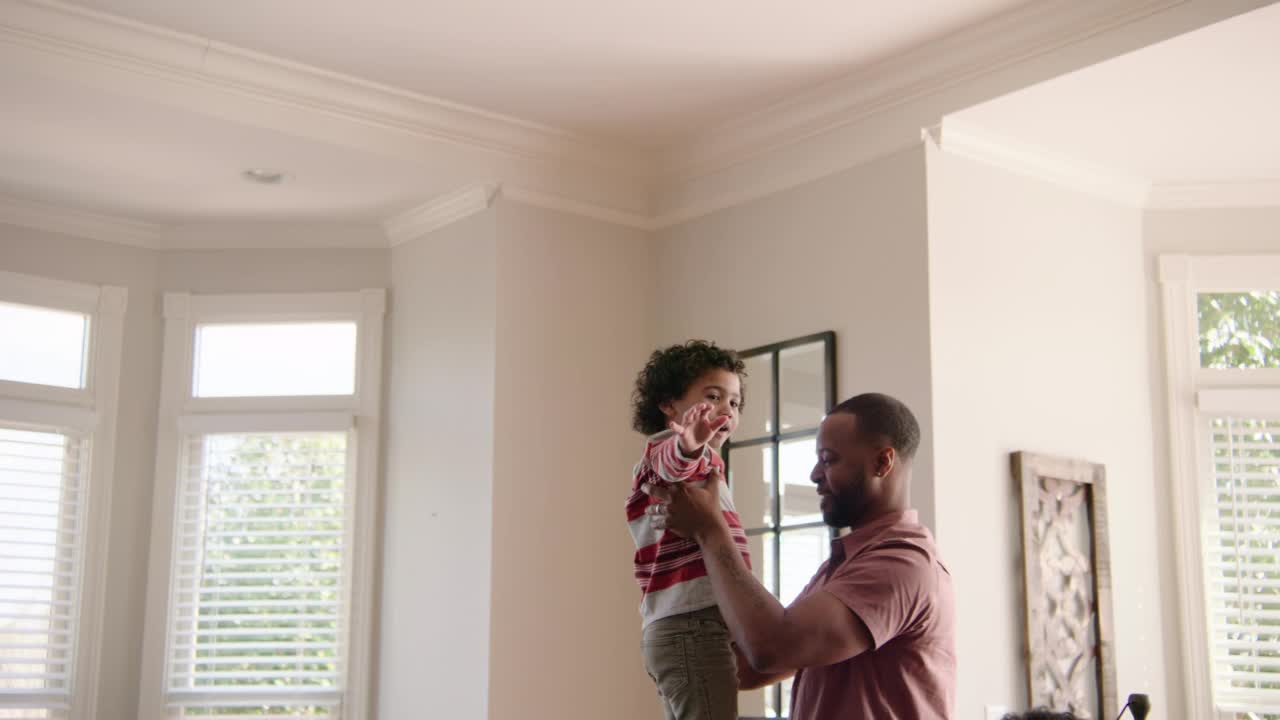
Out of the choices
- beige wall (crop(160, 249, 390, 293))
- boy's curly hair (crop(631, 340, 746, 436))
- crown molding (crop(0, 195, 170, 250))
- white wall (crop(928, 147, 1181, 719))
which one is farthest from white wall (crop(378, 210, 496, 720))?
boy's curly hair (crop(631, 340, 746, 436))

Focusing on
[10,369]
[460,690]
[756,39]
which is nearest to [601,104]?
[756,39]

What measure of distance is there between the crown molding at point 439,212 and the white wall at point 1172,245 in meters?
2.55

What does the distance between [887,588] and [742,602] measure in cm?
24

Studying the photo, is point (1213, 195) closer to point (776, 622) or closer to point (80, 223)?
point (776, 622)

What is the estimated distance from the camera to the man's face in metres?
2.49

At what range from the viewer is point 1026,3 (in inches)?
171

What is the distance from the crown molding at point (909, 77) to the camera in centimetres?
428

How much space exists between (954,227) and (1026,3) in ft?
2.60

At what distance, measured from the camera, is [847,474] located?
2.49 m

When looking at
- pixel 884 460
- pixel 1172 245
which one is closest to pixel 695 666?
pixel 884 460

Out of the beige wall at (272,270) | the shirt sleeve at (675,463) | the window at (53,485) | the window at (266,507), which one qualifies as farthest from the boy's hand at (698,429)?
the window at (53,485)

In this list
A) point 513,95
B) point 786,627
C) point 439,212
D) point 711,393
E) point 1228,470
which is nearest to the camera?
point 786,627

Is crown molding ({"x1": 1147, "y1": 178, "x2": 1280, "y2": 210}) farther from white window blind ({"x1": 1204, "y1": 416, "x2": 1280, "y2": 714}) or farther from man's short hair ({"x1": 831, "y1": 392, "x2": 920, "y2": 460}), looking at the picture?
man's short hair ({"x1": 831, "y1": 392, "x2": 920, "y2": 460})

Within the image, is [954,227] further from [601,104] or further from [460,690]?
[460,690]
